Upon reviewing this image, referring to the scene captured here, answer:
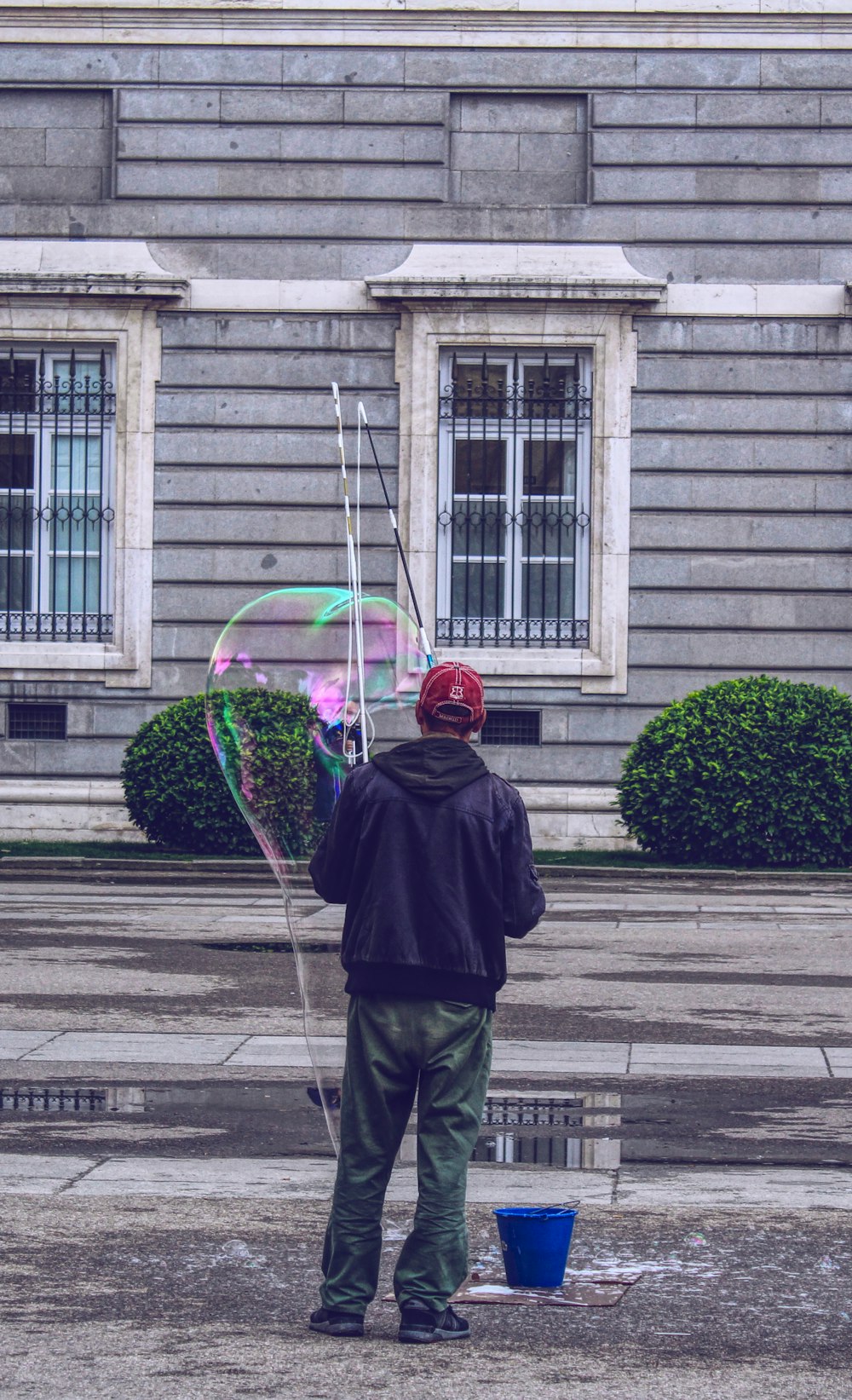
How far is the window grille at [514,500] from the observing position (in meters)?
22.5

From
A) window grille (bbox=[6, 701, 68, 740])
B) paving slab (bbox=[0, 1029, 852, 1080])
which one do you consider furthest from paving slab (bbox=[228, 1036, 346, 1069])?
window grille (bbox=[6, 701, 68, 740])

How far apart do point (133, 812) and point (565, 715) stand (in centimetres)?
473

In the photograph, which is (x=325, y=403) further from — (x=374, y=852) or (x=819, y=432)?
(x=374, y=852)

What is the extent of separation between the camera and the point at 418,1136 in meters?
5.31

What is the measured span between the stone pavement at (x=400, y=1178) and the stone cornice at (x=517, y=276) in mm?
9617

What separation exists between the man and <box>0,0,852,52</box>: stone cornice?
18.3 meters

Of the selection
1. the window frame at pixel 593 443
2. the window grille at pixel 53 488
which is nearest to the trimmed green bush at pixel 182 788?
the window grille at pixel 53 488

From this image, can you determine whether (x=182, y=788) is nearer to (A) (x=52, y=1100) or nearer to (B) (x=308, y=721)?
(A) (x=52, y=1100)

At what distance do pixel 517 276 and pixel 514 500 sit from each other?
7.95 ft

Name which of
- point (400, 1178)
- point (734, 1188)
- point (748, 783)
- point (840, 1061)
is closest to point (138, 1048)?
point (400, 1178)

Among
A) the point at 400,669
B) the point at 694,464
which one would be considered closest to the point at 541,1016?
the point at 400,669

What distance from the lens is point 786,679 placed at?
22172 mm

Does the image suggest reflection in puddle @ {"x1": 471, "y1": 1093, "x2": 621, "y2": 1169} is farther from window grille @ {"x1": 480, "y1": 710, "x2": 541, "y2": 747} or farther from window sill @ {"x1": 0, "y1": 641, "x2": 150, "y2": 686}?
window sill @ {"x1": 0, "y1": 641, "x2": 150, "y2": 686}

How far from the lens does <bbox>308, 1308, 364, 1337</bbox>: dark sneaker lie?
5348 millimetres
